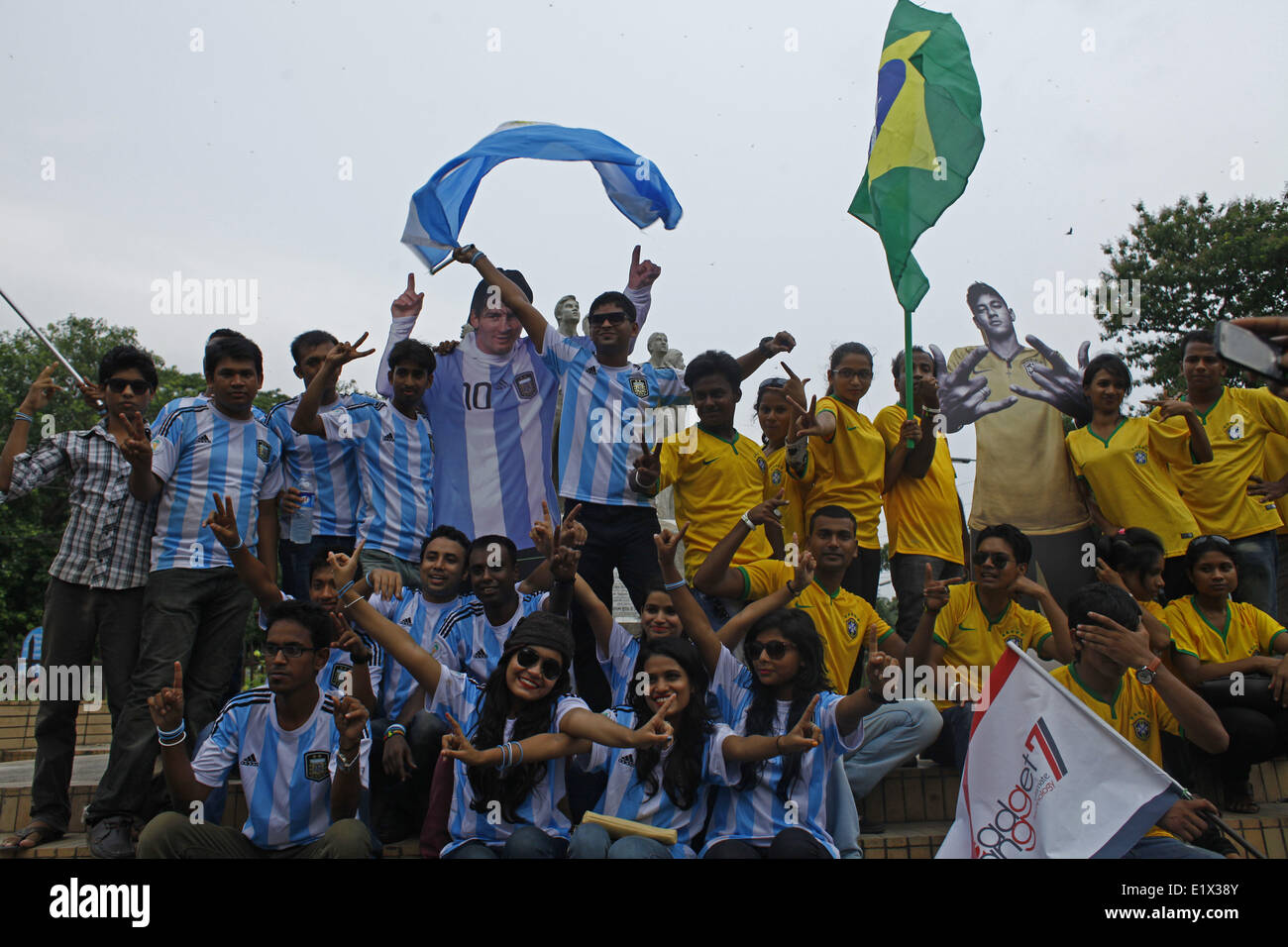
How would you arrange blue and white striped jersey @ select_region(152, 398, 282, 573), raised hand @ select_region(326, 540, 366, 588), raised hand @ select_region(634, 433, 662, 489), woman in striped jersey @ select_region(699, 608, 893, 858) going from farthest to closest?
raised hand @ select_region(634, 433, 662, 489), blue and white striped jersey @ select_region(152, 398, 282, 573), raised hand @ select_region(326, 540, 366, 588), woman in striped jersey @ select_region(699, 608, 893, 858)

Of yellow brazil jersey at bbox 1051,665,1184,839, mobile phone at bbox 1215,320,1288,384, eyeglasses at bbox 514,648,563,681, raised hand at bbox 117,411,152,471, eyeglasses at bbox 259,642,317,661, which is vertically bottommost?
yellow brazil jersey at bbox 1051,665,1184,839

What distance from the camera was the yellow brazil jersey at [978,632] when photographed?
209 inches

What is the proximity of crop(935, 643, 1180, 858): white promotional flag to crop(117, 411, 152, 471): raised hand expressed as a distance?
160 inches

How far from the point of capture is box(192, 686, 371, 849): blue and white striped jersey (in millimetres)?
4238

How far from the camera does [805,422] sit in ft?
19.4

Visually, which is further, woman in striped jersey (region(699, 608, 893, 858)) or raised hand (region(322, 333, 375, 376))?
raised hand (region(322, 333, 375, 376))

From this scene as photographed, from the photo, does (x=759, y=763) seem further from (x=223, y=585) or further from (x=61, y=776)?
(x=61, y=776)

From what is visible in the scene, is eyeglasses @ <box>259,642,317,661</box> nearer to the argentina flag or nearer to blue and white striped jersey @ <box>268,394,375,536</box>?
blue and white striped jersey @ <box>268,394,375,536</box>

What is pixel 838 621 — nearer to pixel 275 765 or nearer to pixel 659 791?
pixel 659 791

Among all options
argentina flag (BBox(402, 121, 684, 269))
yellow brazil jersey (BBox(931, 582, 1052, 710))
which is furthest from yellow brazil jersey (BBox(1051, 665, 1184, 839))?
argentina flag (BBox(402, 121, 684, 269))

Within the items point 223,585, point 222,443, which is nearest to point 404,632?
point 223,585

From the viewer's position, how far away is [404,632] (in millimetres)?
4633

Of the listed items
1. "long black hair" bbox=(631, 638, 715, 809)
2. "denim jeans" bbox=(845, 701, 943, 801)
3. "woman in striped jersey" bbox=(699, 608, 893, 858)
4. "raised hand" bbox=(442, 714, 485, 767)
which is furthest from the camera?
"denim jeans" bbox=(845, 701, 943, 801)

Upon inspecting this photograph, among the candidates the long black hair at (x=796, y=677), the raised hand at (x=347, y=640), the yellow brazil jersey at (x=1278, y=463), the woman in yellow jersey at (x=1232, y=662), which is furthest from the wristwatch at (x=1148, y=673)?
the raised hand at (x=347, y=640)
